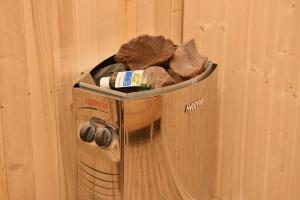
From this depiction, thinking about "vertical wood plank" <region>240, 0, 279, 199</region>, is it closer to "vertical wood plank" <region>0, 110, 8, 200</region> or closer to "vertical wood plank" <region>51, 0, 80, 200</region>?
"vertical wood plank" <region>51, 0, 80, 200</region>

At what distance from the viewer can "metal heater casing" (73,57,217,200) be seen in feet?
4.24

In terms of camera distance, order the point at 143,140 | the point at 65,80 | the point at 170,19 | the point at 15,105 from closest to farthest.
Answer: the point at 143,140 < the point at 15,105 < the point at 65,80 < the point at 170,19

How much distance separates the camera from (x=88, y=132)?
1354mm

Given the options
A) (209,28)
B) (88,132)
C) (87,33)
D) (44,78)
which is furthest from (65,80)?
(209,28)

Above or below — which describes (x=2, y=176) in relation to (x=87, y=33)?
below

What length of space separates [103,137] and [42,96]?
1.09 feet

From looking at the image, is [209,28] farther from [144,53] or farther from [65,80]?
[65,80]

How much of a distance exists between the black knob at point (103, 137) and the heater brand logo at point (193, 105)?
25cm

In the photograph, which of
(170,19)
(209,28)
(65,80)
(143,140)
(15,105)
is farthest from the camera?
(170,19)

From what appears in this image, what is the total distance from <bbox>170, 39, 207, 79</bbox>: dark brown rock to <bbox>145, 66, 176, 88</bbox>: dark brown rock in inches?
2.1

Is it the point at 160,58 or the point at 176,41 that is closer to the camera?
the point at 160,58

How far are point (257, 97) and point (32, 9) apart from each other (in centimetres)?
85

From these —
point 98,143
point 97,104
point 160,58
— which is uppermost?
point 160,58

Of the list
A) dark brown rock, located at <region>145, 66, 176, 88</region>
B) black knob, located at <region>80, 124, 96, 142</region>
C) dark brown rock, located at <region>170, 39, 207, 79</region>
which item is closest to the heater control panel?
black knob, located at <region>80, 124, 96, 142</region>
